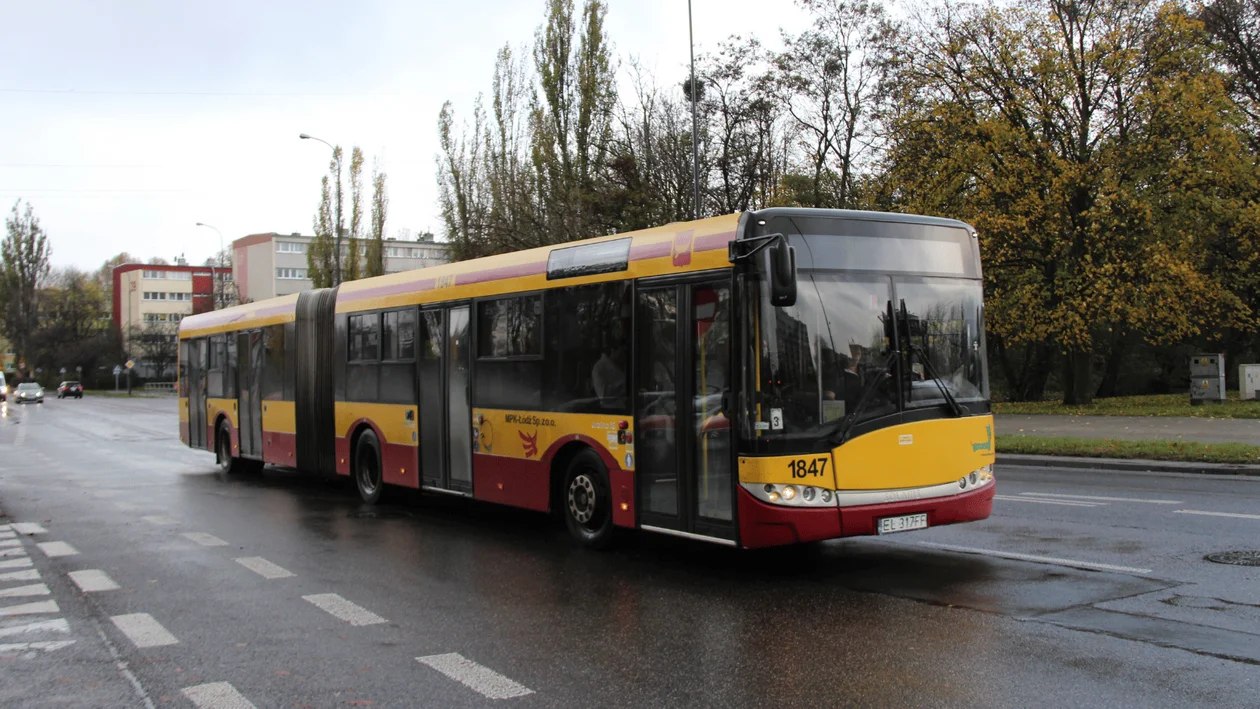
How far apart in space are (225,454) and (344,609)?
486 inches

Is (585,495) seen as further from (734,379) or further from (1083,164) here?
(1083,164)

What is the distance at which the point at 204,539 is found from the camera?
10.9 metres

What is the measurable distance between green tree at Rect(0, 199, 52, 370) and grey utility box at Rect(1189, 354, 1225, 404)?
103 metres

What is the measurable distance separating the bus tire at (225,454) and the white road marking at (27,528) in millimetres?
5915

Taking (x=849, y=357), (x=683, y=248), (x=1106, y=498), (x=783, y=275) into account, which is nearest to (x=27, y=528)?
(x=683, y=248)

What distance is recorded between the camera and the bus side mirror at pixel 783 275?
298 inches

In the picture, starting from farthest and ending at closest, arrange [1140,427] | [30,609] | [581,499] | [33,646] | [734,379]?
[1140,427] < [581,499] < [734,379] < [30,609] < [33,646]

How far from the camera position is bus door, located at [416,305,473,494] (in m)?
11.6

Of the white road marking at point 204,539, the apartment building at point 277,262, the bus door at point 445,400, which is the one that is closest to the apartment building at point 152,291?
the apartment building at point 277,262

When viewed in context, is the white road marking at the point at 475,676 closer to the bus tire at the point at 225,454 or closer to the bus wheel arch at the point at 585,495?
the bus wheel arch at the point at 585,495

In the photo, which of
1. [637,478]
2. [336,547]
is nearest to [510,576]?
[637,478]

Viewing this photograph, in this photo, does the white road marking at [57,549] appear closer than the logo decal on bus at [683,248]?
No

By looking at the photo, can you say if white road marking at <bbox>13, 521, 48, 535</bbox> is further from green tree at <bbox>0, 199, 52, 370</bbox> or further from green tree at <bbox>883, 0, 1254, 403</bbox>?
green tree at <bbox>0, 199, 52, 370</bbox>

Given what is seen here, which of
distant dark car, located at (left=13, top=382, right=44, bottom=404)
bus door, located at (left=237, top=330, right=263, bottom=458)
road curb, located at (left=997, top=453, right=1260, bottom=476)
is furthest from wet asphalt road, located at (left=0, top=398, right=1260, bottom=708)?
distant dark car, located at (left=13, top=382, right=44, bottom=404)
